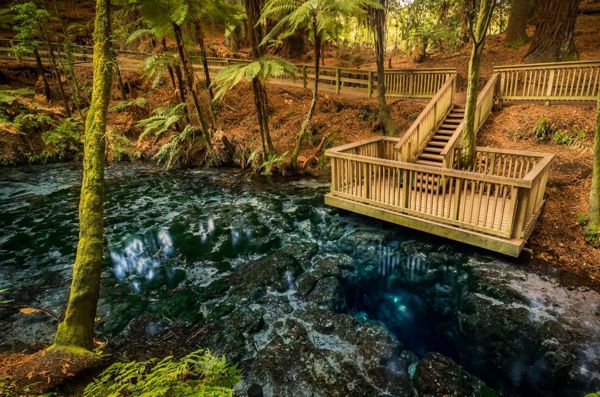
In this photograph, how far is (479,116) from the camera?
10141 millimetres

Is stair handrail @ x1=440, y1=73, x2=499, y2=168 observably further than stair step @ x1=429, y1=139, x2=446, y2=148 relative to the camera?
No

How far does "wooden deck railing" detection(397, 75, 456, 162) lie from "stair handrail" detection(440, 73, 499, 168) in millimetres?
775

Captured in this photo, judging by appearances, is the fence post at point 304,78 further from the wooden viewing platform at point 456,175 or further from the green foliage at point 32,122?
the green foliage at point 32,122

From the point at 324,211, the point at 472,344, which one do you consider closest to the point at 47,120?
the point at 324,211

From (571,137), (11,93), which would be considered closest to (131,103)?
(11,93)

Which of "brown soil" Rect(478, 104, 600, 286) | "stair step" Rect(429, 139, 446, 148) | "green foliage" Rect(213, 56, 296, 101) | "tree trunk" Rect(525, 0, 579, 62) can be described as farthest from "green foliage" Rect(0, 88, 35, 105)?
"tree trunk" Rect(525, 0, 579, 62)

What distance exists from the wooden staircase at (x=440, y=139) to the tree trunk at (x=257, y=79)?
5556mm

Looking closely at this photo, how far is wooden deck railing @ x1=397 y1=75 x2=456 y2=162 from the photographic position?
29.4 feet

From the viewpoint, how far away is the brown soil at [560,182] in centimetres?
615

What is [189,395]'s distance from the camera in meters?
2.29

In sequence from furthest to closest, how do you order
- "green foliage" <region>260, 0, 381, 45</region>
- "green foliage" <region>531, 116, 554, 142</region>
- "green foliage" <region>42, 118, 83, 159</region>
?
"green foliage" <region>42, 118, 83, 159</region> < "green foliage" <region>531, 116, 554, 142</region> < "green foliage" <region>260, 0, 381, 45</region>

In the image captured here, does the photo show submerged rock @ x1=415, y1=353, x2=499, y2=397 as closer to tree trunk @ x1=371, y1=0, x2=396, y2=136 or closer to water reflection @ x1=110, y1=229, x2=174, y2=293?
water reflection @ x1=110, y1=229, x2=174, y2=293

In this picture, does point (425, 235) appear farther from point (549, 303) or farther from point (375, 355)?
point (375, 355)

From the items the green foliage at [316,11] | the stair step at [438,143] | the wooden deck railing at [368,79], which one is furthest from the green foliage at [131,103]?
the stair step at [438,143]
